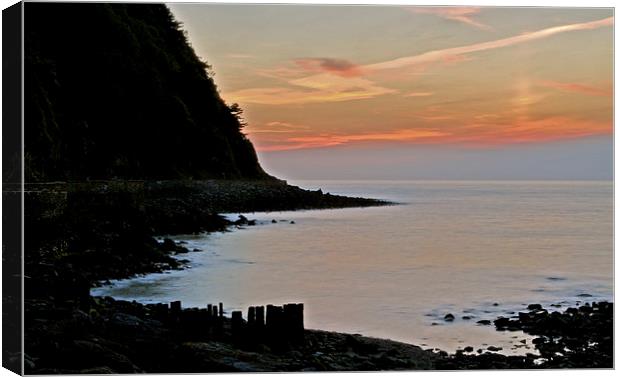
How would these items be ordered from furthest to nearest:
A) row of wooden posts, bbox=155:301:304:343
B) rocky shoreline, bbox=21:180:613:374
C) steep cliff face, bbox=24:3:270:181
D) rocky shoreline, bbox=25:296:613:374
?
steep cliff face, bbox=24:3:270:181, row of wooden posts, bbox=155:301:304:343, rocky shoreline, bbox=21:180:613:374, rocky shoreline, bbox=25:296:613:374

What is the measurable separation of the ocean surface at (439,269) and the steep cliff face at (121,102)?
4.15ft

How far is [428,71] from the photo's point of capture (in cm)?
1090

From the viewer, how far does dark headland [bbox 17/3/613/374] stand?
9.60 m

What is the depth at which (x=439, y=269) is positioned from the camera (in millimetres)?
11133

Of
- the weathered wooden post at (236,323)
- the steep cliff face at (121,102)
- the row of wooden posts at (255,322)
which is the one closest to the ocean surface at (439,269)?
the row of wooden posts at (255,322)

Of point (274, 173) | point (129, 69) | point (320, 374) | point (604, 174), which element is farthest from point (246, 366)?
point (129, 69)

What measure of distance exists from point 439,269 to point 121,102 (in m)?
5.05

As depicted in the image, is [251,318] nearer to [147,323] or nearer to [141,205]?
[147,323]

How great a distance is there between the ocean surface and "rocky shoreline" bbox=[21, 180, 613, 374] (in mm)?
226

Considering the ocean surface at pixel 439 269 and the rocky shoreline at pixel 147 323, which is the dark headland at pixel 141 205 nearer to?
the rocky shoreline at pixel 147 323

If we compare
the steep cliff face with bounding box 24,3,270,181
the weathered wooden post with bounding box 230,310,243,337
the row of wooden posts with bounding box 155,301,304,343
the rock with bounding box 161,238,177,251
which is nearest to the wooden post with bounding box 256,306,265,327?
the row of wooden posts with bounding box 155,301,304,343

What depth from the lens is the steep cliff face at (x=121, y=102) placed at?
37.4 feet

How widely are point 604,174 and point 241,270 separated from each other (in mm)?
4003

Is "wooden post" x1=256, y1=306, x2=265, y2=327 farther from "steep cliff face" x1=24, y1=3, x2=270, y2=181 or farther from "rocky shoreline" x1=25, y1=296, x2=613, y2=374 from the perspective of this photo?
"steep cliff face" x1=24, y1=3, x2=270, y2=181
